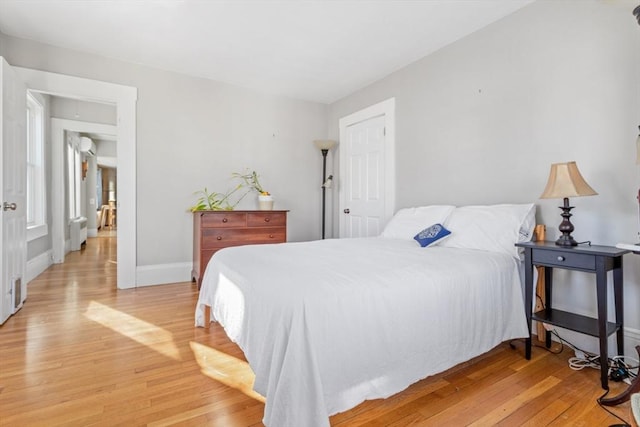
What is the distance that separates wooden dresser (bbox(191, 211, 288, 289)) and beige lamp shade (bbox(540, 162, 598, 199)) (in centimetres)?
271

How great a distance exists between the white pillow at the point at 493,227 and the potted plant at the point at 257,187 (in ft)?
7.56

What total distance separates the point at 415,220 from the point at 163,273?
298 cm

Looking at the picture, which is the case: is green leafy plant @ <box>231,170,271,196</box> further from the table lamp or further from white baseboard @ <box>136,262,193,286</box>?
the table lamp

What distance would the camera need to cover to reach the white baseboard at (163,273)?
145 inches

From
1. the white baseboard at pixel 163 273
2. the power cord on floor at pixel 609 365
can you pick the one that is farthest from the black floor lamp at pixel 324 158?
the power cord on floor at pixel 609 365

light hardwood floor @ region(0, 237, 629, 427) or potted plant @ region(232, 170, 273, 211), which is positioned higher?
potted plant @ region(232, 170, 273, 211)

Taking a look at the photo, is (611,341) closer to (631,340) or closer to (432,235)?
(631,340)

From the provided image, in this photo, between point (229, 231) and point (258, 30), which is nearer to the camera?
point (258, 30)

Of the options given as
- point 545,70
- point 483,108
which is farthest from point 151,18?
point 545,70

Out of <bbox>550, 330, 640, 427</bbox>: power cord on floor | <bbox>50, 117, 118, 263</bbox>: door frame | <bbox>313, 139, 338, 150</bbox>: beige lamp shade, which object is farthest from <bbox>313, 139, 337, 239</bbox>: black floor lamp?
<bbox>50, 117, 118, 263</bbox>: door frame

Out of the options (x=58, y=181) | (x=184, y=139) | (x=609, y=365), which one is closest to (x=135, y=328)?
(x=184, y=139)

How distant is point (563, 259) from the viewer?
1830 millimetres

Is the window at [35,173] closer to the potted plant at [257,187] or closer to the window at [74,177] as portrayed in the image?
the window at [74,177]

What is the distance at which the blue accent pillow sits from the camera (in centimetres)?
245
